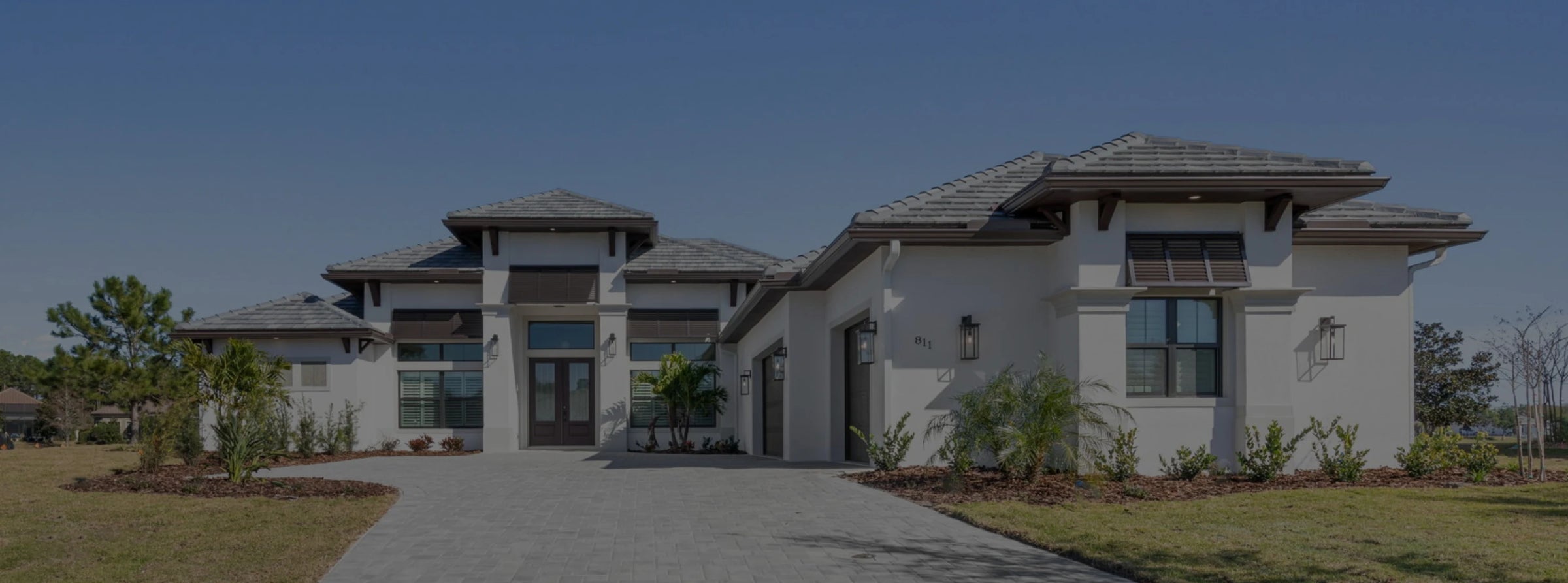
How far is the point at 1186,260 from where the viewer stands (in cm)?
1257

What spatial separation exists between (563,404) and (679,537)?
1797 centimetres

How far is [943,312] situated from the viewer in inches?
533

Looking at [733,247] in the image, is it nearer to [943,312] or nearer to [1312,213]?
[943,312]

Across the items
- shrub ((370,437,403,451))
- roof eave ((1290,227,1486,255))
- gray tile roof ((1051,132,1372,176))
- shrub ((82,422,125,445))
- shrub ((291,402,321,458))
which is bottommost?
shrub ((82,422,125,445))

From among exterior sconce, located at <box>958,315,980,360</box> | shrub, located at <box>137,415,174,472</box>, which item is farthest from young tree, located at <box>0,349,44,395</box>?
exterior sconce, located at <box>958,315,980,360</box>

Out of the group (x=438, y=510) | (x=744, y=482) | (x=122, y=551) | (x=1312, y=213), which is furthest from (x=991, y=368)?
(x=122, y=551)

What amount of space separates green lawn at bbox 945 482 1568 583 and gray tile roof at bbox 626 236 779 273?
15.1m

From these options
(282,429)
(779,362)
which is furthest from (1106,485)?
(282,429)

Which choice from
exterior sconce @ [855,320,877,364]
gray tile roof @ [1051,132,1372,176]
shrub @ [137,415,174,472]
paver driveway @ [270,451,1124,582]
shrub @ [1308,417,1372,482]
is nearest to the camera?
paver driveway @ [270,451,1124,582]

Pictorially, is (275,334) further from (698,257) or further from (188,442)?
(698,257)

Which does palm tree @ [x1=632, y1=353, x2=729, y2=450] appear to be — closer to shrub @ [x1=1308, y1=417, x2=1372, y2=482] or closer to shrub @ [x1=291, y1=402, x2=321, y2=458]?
shrub @ [x1=291, y1=402, x2=321, y2=458]

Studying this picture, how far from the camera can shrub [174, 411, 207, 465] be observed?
53.4 feet

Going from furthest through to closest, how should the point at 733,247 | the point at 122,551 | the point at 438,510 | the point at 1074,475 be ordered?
1. the point at 733,247
2. the point at 1074,475
3. the point at 438,510
4. the point at 122,551

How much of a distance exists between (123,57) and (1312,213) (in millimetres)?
15794
